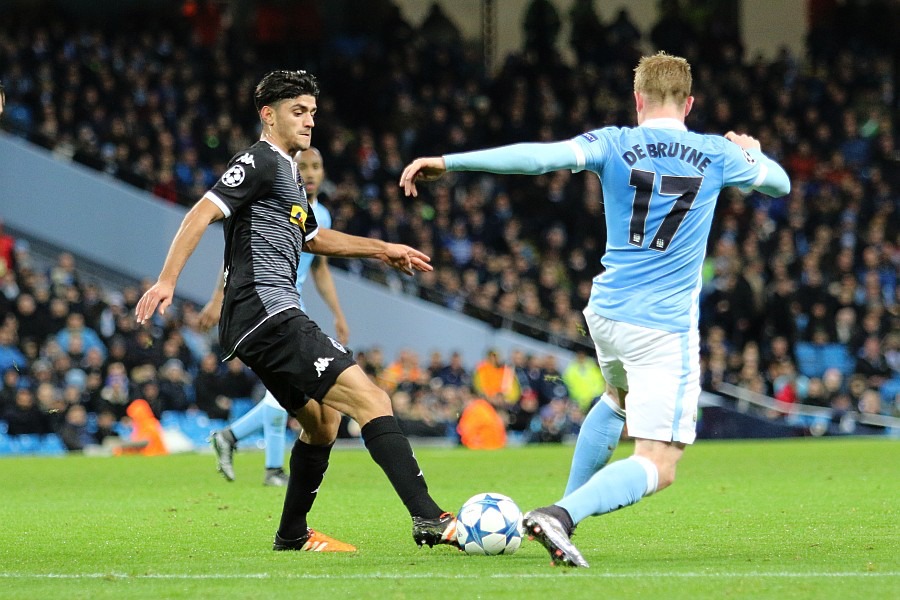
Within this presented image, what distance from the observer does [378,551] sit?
6680 mm

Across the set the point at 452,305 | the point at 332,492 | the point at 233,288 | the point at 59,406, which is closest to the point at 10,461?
the point at 59,406

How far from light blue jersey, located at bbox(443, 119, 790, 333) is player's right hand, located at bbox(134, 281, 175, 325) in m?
1.84

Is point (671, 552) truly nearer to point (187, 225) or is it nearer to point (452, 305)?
point (187, 225)

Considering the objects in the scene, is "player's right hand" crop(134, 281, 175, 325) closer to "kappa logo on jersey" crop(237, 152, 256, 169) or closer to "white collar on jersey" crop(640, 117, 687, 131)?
"kappa logo on jersey" crop(237, 152, 256, 169)

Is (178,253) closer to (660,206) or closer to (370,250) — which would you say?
(370,250)

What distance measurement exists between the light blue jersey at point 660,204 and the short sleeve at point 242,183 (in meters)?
1.46

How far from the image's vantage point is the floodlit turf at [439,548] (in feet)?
17.1

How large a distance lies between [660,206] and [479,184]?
19.9m

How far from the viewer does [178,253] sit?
611 cm

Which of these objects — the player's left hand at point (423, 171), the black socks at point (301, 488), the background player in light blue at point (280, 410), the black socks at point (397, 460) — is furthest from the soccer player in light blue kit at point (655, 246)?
the background player in light blue at point (280, 410)

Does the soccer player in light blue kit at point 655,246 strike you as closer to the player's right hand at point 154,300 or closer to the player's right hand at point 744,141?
the player's right hand at point 744,141

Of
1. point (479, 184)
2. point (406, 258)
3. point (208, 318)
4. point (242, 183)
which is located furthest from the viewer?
point (479, 184)

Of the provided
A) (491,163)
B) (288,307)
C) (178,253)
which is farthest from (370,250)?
(491,163)

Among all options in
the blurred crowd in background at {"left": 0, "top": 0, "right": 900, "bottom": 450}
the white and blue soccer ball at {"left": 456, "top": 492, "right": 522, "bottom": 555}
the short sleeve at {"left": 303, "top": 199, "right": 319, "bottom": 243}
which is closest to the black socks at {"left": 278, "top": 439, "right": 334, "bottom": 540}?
the white and blue soccer ball at {"left": 456, "top": 492, "right": 522, "bottom": 555}
